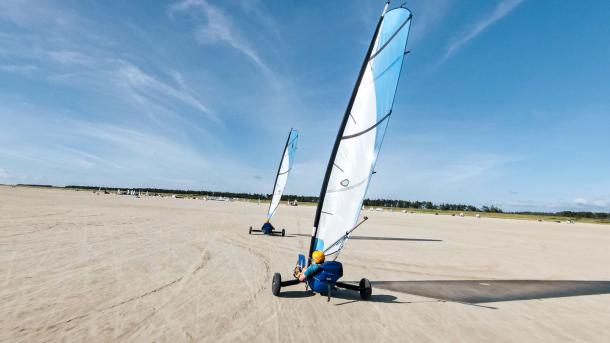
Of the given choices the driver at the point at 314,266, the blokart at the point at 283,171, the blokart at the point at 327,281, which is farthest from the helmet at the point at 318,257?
the blokart at the point at 283,171

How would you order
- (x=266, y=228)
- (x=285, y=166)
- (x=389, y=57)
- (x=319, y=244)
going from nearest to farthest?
(x=389, y=57), (x=319, y=244), (x=285, y=166), (x=266, y=228)

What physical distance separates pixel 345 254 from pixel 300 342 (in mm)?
9404

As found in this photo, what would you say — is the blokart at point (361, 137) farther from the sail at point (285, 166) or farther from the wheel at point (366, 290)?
the sail at point (285, 166)

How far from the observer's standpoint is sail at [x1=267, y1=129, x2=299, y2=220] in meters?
18.0

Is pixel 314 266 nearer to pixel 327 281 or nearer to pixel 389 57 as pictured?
pixel 327 281

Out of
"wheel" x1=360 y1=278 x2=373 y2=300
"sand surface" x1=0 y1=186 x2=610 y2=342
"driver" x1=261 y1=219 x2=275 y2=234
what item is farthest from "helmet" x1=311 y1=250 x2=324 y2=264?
"driver" x1=261 y1=219 x2=275 y2=234

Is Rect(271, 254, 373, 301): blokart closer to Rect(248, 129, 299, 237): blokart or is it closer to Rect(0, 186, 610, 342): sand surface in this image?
Rect(0, 186, 610, 342): sand surface

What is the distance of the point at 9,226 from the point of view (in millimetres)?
15734

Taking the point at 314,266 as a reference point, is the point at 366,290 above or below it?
below

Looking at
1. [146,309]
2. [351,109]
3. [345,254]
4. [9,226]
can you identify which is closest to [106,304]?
[146,309]

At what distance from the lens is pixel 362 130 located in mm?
7434

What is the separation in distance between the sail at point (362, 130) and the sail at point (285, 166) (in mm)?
10391

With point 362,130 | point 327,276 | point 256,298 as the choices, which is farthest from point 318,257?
point 362,130

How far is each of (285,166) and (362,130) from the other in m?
11.5
